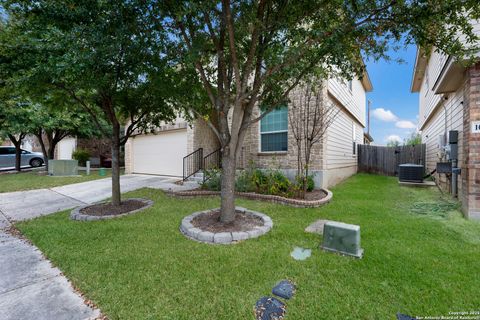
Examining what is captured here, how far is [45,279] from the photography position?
266 cm

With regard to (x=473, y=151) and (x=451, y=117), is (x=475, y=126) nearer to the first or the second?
(x=473, y=151)

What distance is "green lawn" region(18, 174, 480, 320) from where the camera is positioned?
2129 millimetres

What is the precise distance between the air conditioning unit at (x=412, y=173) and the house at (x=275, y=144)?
2.11 m

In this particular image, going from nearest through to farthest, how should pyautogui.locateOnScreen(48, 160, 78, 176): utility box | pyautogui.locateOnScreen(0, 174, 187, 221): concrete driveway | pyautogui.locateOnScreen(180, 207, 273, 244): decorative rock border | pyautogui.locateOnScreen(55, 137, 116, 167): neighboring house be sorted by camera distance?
pyautogui.locateOnScreen(180, 207, 273, 244): decorative rock border < pyautogui.locateOnScreen(0, 174, 187, 221): concrete driveway < pyautogui.locateOnScreen(48, 160, 78, 176): utility box < pyautogui.locateOnScreen(55, 137, 116, 167): neighboring house

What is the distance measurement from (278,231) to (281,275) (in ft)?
4.27

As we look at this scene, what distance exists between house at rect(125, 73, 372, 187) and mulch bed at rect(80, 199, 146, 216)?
255cm

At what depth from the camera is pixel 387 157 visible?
12531mm

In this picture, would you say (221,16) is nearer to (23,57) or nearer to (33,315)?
(23,57)

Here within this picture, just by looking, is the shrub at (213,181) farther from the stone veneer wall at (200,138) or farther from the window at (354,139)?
the window at (354,139)

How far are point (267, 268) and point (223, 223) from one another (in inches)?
57.3

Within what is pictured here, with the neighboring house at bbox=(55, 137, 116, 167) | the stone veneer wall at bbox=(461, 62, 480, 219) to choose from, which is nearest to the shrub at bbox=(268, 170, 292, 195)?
the stone veneer wall at bbox=(461, 62, 480, 219)

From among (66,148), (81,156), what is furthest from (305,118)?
(66,148)

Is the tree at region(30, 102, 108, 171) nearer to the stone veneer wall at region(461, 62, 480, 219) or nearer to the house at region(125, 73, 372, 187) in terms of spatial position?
the house at region(125, 73, 372, 187)

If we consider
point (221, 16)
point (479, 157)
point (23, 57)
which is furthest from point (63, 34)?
point (479, 157)
